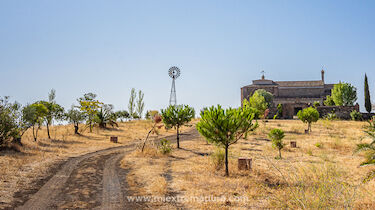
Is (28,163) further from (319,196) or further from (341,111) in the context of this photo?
(341,111)

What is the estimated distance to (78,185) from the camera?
8.98 m

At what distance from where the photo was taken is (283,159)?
13195mm

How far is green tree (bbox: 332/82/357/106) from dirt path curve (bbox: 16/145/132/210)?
183 feet

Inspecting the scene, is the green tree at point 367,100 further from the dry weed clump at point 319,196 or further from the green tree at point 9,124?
the green tree at point 9,124

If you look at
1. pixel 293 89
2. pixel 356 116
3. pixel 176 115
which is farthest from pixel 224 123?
pixel 293 89

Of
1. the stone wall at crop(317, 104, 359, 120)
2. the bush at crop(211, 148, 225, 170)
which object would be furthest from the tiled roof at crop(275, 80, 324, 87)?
the bush at crop(211, 148, 225, 170)

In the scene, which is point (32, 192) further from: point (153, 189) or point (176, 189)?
point (176, 189)

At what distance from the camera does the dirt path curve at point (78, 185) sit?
285 inches

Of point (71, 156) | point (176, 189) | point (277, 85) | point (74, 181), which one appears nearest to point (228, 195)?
point (176, 189)

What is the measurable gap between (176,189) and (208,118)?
324cm

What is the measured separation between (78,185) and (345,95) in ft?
197

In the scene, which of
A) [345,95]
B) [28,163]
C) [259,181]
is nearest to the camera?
[259,181]

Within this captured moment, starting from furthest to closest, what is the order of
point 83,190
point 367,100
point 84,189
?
1. point 367,100
2. point 84,189
3. point 83,190

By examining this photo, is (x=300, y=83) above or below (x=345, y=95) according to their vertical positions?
above
